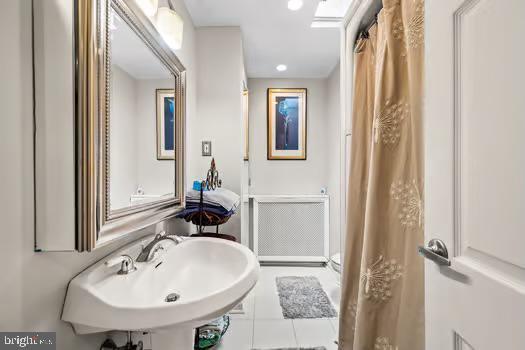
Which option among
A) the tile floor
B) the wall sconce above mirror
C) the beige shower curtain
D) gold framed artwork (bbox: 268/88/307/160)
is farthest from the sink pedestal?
gold framed artwork (bbox: 268/88/307/160)

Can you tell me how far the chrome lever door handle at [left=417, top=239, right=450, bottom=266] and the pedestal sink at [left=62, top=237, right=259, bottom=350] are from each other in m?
0.56

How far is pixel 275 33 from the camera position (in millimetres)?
2242

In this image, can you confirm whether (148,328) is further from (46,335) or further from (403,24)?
(403,24)

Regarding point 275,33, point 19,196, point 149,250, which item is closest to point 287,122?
point 275,33

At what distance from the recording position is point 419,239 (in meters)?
0.94

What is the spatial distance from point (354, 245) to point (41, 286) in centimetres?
132

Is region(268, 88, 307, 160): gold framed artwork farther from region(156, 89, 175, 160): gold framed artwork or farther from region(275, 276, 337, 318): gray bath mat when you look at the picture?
region(156, 89, 175, 160): gold framed artwork

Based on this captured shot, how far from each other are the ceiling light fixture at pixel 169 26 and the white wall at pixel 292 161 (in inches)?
76.3

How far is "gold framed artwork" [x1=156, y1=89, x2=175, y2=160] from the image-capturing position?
128 cm

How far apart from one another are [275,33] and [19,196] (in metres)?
2.22

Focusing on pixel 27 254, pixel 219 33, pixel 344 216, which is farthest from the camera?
pixel 219 33

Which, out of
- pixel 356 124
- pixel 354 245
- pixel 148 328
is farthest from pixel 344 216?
pixel 148 328

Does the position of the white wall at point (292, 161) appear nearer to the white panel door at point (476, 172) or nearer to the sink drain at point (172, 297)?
the sink drain at point (172, 297)

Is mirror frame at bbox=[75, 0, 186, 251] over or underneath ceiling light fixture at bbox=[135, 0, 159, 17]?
underneath
